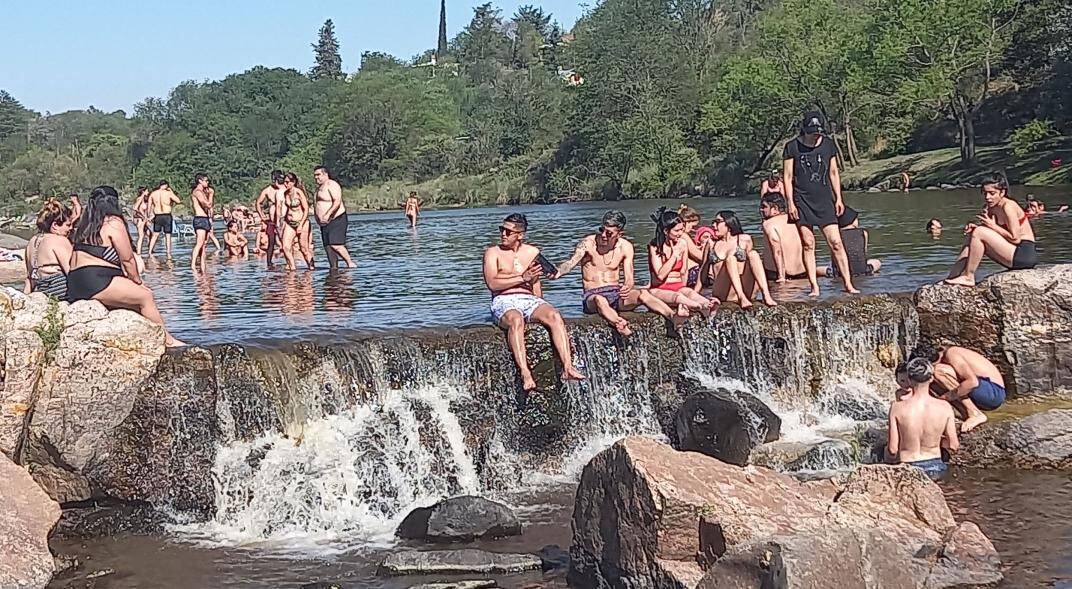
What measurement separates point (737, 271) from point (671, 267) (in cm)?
71

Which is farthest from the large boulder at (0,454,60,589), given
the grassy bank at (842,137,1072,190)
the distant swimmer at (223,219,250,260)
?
the grassy bank at (842,137,1072,190)

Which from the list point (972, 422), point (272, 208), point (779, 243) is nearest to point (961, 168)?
point (272, 208)

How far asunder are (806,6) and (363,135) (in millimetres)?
44116

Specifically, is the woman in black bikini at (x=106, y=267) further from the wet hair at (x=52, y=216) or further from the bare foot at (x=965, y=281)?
the bare foot at (x=965, y=281)

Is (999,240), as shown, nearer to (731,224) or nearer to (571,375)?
(731,224)

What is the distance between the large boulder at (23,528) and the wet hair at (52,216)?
10.5 ft

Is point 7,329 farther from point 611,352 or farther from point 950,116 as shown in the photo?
point 950,116

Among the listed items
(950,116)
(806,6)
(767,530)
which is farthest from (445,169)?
(767,530)

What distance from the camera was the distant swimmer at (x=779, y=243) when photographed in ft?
43.4

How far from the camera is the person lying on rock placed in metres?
10.1

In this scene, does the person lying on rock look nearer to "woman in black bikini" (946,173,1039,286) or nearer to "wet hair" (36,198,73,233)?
"woman in black bikini" (946,173,1039,286)

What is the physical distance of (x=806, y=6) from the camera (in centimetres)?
5734

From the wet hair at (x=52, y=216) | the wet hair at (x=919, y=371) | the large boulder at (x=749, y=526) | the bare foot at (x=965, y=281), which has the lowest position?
the large boulder at (x=749, y=526)

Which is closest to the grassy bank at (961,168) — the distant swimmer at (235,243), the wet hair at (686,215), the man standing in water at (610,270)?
the distant swimmer at (235,243)
